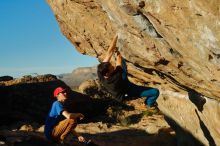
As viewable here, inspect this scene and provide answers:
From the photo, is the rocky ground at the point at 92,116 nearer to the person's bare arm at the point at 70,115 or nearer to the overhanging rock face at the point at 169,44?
the overhanging rock face at the point at 169,44

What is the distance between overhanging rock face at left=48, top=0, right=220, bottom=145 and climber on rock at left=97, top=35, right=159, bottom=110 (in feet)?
2.82

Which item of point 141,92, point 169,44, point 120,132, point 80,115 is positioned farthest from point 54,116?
point 120,132

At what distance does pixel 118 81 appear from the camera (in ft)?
28.2

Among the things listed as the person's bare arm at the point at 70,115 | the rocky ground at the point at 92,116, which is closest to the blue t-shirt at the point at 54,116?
the person's bare arm at the point at 70,115

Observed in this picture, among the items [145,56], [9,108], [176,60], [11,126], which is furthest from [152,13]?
[9,108]

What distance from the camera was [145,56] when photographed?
408 inches

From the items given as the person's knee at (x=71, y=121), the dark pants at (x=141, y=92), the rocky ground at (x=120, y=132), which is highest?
the dark pants at (x=141, y=92)

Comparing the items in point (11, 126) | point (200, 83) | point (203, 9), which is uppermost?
point (203, 9)

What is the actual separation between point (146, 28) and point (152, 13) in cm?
89

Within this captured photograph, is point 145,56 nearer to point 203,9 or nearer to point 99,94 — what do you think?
point 203,9

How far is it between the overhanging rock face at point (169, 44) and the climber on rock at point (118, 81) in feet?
2.82

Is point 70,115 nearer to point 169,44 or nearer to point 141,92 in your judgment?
point 141,92

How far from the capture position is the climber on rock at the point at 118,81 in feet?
27.8

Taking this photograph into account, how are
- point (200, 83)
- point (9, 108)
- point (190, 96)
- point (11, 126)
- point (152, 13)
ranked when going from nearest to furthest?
point (152, 13), point (200, 83), point (190, 96), point (11, 126), point (9, 108)
